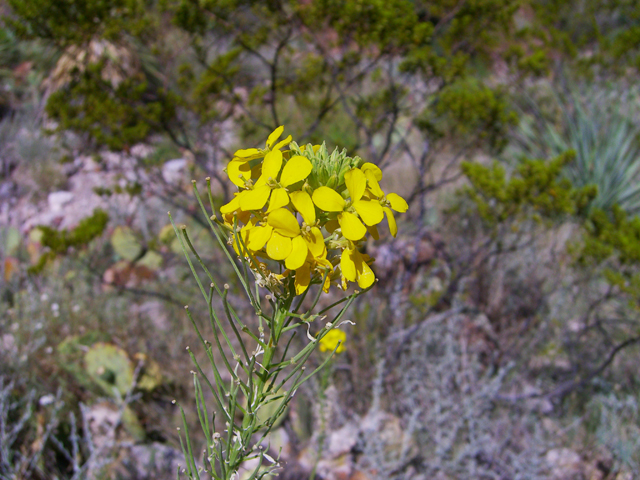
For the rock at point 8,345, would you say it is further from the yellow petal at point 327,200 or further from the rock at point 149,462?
the yellow petal at point 327,200

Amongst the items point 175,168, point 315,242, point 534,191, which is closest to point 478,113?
A: point 534,191

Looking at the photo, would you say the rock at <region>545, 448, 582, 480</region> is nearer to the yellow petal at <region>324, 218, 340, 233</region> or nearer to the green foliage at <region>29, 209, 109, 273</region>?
the yellow petal at <region>324, 218, 340, 233</region>

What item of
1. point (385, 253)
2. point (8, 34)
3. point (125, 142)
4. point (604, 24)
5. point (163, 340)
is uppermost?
point (604, 24)

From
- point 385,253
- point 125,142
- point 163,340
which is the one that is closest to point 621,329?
point 385,253

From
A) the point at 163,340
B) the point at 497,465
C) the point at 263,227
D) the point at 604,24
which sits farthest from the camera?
the point at 604,24

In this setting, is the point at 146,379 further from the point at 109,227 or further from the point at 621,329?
the point at 621,329

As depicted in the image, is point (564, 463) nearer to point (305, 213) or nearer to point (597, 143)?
point (305, 213)
